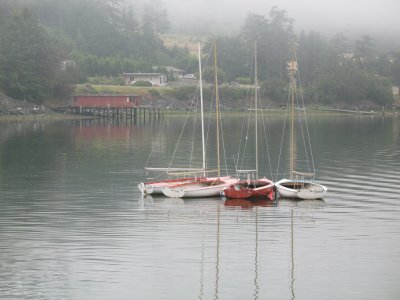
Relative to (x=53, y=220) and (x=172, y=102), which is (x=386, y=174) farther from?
(x=172, y=102)

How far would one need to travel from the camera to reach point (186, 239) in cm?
4262

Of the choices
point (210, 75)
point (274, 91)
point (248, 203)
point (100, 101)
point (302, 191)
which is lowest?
point (248, 203)

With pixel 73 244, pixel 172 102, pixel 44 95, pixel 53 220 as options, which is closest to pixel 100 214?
pixel 53 220

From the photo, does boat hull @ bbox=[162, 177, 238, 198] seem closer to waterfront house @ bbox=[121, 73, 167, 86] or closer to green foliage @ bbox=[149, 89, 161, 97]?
green foliage @ bbox=[149, 89, 161, 97]

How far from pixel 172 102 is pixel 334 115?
118 ft

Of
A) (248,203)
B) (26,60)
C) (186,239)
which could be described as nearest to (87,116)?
(26,60)

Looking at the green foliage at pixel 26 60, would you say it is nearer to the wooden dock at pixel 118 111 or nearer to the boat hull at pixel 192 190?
the wooden dock at pixel 118 111

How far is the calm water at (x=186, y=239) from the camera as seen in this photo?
112ft

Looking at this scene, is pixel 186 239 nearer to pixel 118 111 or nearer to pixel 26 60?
pixel 26 60

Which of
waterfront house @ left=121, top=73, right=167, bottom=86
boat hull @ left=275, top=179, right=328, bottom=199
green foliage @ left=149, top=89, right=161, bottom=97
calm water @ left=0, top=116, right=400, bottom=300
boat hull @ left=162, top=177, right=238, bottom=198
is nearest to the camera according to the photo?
calm water @ left=0, top=116, right=400, bottom=300

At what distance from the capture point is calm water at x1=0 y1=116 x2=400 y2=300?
34000 mm

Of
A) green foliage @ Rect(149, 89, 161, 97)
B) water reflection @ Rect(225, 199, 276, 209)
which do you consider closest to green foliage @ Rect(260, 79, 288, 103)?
green foliage @ Rect(149, 89, 161, 97)

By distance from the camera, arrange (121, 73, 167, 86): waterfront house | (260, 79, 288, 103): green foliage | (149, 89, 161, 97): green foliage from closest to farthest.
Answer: (149, 89, 161, 97): green foliage < (121, 73, 167, 86): waterfront house < (260, 79, 288, 103): green foliage

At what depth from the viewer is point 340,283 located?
34.6m
